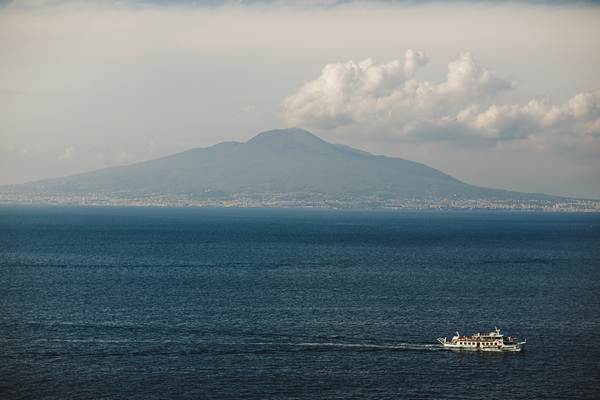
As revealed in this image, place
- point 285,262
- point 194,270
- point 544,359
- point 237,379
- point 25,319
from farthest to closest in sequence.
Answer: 1. point 285,262
2. point 194,270
3. point 25,319
4. point 544,359
5. point 237,379

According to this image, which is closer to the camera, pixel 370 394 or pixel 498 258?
pixel 370 394

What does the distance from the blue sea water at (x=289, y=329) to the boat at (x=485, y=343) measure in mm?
1129

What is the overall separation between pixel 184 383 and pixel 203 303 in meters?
36.3

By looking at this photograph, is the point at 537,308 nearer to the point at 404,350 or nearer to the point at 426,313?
the point at 426,313

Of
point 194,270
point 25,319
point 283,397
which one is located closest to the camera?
point 283,397

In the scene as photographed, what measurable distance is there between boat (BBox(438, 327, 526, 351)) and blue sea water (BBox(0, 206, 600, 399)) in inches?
44.5

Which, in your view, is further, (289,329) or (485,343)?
(289,329)

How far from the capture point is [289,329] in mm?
83875

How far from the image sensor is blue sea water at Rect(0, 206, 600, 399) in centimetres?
6431

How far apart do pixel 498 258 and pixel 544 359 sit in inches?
3911

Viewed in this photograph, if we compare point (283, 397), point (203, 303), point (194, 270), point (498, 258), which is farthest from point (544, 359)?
point (498, 258)

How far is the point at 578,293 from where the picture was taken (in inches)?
4446

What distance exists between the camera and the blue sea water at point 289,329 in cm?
6431

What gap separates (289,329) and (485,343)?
23744mm
